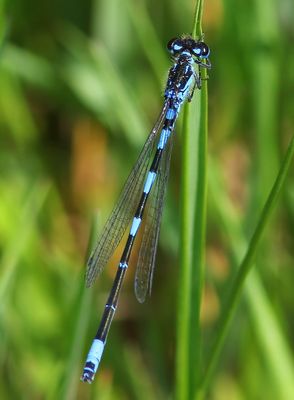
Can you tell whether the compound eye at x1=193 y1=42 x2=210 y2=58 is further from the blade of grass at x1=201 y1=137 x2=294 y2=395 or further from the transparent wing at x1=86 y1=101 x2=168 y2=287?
the blade of grass at x1=201 y1=137 x2=294 y2=395

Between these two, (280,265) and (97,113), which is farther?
(97,113)

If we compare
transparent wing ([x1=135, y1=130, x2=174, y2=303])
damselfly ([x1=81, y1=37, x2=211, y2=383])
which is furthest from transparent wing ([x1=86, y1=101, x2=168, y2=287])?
transparent wing ([x1=135, y1=130, x2=174, y2=303])

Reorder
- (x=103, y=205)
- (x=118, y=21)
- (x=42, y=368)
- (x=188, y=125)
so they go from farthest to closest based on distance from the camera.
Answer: (x=118, y=21) < (x=103, y=205) < (x=42, y=368) < (x=188, y=125)

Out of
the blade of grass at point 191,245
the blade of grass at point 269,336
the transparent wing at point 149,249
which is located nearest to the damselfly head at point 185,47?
the transparent wing at point 149,249

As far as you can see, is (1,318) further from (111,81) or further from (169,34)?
(169,34)

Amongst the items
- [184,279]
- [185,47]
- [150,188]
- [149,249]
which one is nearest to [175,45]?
[185,47]

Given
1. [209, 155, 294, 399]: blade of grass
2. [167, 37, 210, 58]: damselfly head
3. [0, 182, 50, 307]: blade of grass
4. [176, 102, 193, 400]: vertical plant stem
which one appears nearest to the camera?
[176, 102, 193, 400]: vertical plant stem

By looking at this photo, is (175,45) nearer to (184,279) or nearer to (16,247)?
(16,247)

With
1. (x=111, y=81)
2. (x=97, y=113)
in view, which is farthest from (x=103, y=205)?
(x=111, y=81)

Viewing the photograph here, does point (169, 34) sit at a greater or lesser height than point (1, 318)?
greater
